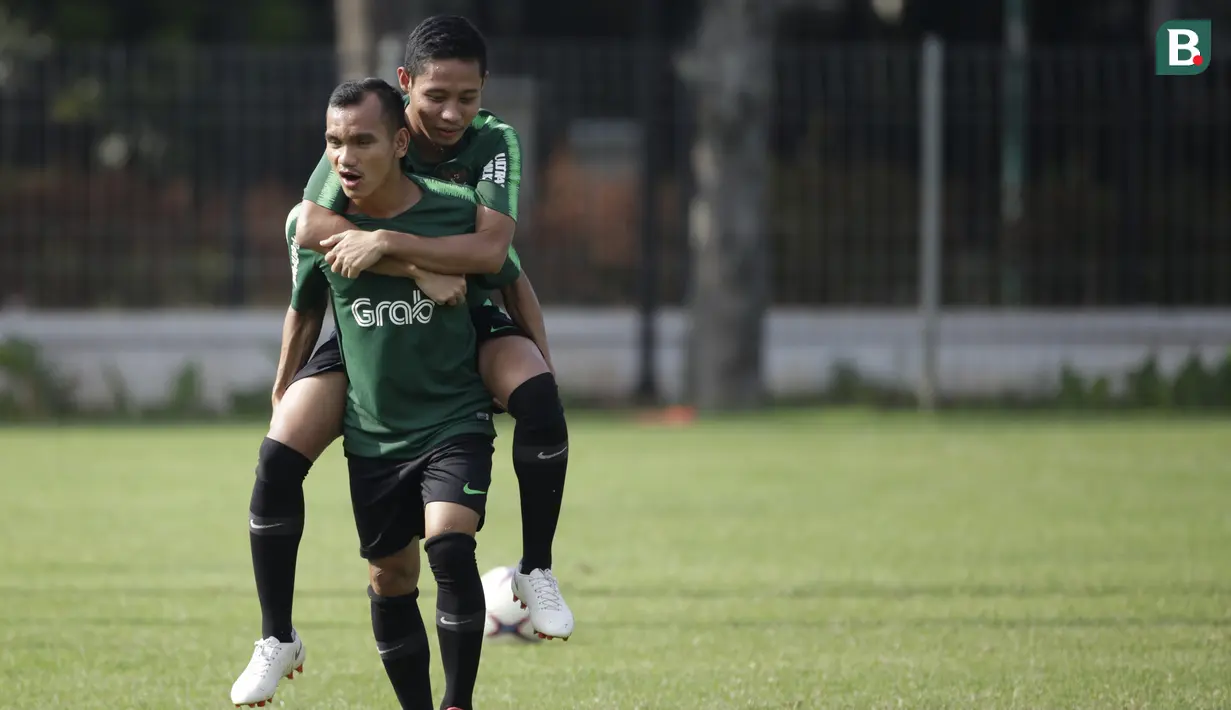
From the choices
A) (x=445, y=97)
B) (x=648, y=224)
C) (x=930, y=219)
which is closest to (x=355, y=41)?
(x=648, y=224)

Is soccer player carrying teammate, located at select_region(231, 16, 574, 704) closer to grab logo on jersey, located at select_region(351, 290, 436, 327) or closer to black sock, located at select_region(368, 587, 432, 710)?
grab logo on jersey, located at select_region(351, 290, 436, 327)

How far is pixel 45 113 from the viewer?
627 inches

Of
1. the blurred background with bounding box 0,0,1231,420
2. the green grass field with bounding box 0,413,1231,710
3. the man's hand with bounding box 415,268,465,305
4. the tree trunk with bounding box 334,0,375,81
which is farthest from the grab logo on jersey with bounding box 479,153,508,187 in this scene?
the tree trunk with bounding box 334,0,375,81

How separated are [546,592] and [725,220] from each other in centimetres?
1140

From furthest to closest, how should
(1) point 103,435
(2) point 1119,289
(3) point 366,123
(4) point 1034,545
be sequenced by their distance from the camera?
(2) point 1119,289
(1) point 103,435
(4) point 1034,545
(3) point 366,123

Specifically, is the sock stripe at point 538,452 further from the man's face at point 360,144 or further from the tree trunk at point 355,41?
the tree trunk at point 355,41

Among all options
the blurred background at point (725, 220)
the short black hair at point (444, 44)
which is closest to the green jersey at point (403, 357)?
the short black hair at point (444, 44)

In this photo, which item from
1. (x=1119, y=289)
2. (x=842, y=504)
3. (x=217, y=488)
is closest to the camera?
(x=842, y=504)

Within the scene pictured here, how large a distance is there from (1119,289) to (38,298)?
33.1ft

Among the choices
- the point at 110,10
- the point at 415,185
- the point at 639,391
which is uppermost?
the point at 110,10

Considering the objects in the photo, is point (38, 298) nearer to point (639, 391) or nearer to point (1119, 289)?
point (639, 391)

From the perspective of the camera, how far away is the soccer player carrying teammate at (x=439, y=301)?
15.2 feet

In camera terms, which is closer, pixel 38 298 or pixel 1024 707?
pixel 1024 707

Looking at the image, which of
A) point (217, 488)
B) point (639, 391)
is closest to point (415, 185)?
point (217, 488)
